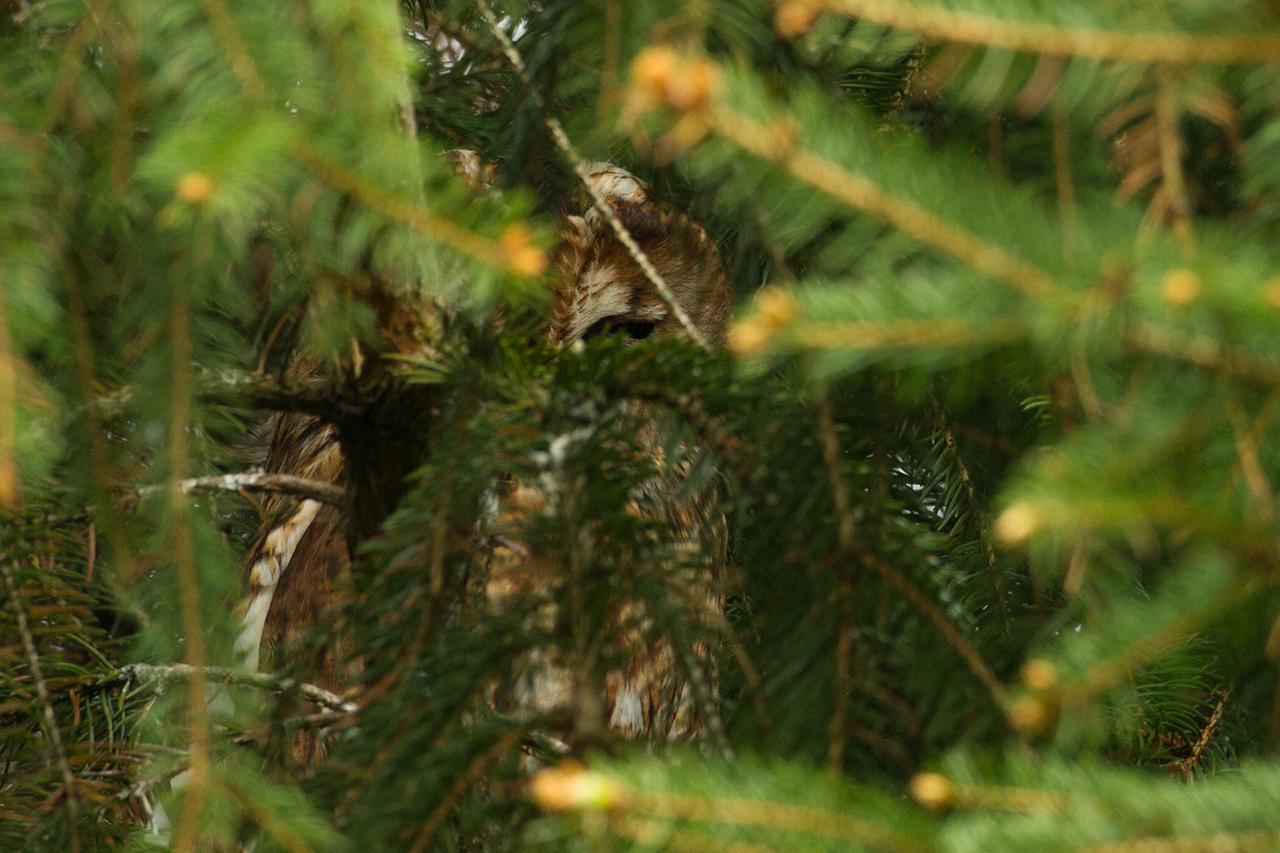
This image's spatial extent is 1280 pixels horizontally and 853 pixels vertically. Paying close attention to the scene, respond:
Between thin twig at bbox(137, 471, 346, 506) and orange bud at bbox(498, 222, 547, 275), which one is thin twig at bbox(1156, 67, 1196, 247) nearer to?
orange bud at bbox(498, 222, 547, 275)

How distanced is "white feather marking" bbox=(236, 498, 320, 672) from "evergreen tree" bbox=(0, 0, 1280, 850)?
0.43 m

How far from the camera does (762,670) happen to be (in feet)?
3.76

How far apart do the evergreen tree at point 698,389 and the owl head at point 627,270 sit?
1.01 metres

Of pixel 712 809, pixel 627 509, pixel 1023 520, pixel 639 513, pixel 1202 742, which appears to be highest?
pixel 1023 520

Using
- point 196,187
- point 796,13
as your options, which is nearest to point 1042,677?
point 796,13

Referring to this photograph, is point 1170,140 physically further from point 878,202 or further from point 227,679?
point 227,679

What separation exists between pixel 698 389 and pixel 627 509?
1.92 feet

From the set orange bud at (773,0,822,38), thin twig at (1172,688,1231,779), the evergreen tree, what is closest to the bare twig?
the evergreen tree

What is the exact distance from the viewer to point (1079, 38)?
62cm

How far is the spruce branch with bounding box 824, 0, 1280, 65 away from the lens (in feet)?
2.00

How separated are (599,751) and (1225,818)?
0.37m

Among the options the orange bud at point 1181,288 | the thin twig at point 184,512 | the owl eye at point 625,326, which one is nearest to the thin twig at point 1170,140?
the orange bud at point 1181,288

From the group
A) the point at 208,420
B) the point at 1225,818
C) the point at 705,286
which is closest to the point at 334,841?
the point at 208,420

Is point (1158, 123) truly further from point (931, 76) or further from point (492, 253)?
point (492, 253)
